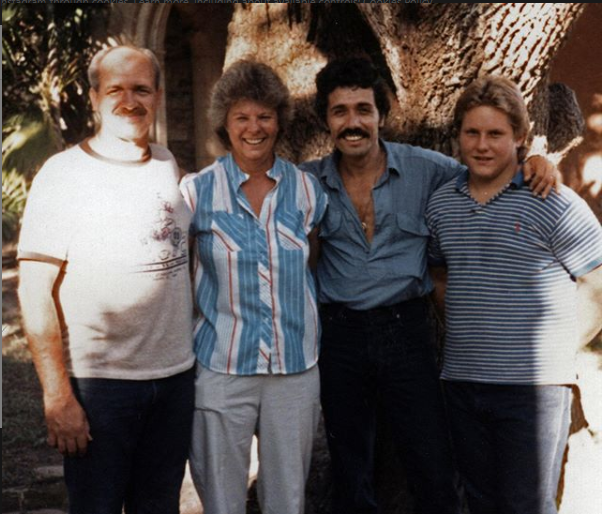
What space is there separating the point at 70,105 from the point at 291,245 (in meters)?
8.57

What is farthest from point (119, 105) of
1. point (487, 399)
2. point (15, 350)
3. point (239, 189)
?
point (15, 350)

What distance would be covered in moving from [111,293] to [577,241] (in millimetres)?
1516

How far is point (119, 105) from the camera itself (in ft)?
9.21

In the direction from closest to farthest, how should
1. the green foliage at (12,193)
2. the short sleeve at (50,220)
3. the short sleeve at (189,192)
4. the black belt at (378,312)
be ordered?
the short sleeve at (50,220) → the short sleeve at (189,192) → the black belt at (378,312) → the green foliage at (12,193)

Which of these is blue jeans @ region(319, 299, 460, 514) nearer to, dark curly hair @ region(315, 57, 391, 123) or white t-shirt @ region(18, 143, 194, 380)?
white t-shirt @ region(18, 143, 194, 380)

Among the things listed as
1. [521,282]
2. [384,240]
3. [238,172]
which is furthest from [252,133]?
[521,282]

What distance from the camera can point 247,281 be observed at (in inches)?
116

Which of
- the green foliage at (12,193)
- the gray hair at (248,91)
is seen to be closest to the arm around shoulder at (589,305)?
the gray hair at (248,91)

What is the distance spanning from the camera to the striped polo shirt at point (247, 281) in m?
2.94

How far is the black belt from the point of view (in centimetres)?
318

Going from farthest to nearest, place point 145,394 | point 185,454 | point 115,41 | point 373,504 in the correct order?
1. point 115,41
2. point 373,504
3. point 185,454
4. point 145,394

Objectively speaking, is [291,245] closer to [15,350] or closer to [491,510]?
[491,510]

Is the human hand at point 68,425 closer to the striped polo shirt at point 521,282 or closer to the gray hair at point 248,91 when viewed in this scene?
the gray hair at point 248,91

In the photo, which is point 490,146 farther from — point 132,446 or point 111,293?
point 132,446
